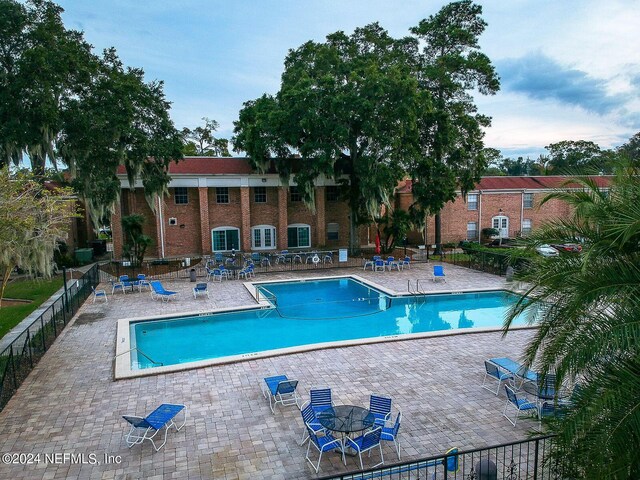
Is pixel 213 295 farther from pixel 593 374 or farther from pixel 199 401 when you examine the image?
pixel 593 374

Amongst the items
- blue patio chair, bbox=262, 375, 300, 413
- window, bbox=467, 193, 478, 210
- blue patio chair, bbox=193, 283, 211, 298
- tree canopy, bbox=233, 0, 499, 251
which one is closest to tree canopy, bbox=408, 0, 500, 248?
tree canopy, bbox=233, 0, 499, 251

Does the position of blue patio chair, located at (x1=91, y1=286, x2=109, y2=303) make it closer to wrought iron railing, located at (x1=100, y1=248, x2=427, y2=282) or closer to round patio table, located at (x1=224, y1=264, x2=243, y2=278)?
wrought iron railing, located at (x1=100, y1=248, x2=427, y2=282)

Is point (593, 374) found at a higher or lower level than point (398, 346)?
higher

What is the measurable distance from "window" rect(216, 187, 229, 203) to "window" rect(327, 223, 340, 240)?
753 centimetres

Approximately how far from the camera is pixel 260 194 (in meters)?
29.8

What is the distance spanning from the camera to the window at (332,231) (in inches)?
1252

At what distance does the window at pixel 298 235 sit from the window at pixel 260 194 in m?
2.65

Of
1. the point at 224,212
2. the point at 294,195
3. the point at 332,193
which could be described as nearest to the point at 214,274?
the point at 224,212

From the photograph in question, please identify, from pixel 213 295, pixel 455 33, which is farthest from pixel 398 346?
pixel 455 33

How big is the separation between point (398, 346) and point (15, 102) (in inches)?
774

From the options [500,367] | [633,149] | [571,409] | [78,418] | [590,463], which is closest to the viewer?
[590,463]

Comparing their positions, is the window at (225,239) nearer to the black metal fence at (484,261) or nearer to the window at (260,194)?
the window at (260,194)

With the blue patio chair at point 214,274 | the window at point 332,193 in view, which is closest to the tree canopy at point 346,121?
the window at point 332,193

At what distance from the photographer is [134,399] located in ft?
29.1
